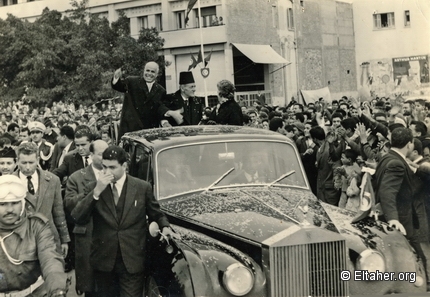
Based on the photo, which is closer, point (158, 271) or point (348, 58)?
point (158, 271)

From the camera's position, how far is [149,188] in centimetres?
502

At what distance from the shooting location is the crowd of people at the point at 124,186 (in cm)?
398

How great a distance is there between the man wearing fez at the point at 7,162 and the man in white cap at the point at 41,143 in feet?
11.5

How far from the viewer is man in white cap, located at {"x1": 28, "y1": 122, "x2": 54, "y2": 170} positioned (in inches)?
369

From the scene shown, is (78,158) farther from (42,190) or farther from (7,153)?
(42,190)

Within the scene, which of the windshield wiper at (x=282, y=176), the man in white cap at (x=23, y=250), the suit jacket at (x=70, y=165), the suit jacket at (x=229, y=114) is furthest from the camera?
the suit jacket at (x=229, y=114)

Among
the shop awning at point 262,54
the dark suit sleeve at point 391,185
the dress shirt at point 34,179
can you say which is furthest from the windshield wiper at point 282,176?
the shop awning at point 262,54

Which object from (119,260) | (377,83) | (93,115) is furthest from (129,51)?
(119,260)

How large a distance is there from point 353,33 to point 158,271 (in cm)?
2306

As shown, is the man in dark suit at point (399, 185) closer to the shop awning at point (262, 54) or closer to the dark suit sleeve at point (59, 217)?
the dark suit sleeve at point (59, 217)

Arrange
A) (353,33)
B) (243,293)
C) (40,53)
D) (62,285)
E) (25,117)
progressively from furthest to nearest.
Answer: (353,33)
(25,117)
(40,53)
(243,293)
(62,285)

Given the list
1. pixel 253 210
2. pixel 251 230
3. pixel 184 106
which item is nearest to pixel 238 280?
pixel 251 230

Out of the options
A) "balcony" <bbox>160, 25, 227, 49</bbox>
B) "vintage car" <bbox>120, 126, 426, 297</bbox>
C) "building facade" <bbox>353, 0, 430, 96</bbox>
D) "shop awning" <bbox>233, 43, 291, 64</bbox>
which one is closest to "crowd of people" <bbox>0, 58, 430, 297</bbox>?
"vintage car" <bbox>120, 126, 426, 297</bbox>

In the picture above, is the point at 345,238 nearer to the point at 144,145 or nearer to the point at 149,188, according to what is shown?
the point at 149,188
